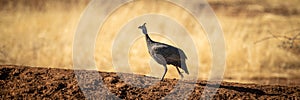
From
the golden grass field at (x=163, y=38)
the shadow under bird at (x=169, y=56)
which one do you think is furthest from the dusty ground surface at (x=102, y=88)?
the golden grass field at (x=163, y=38)

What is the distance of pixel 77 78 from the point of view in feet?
35.0

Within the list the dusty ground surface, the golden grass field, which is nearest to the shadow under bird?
the dusty ground surface

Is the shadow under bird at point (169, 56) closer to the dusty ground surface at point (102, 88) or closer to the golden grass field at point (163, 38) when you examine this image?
the dusty ground surface at point (102, 88)

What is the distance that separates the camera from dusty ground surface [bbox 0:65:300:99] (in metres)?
9.97

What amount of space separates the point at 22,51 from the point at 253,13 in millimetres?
9920

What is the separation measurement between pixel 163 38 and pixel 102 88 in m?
10.6

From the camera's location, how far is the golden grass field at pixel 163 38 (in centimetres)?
1962

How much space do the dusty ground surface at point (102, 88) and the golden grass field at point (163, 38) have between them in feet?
26.5

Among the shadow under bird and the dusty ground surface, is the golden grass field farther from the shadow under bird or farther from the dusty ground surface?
the dusty ground surface

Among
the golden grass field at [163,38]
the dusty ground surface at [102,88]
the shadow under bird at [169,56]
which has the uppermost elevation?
the golden grass field at [163,38]

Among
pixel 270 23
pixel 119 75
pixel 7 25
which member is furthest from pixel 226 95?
pixel 7 25

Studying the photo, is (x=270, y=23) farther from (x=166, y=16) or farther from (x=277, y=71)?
(x=166, y=16)

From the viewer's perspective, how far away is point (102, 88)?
33.5 feet

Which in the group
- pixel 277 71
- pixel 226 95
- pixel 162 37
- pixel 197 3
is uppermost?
pixel 197 3
